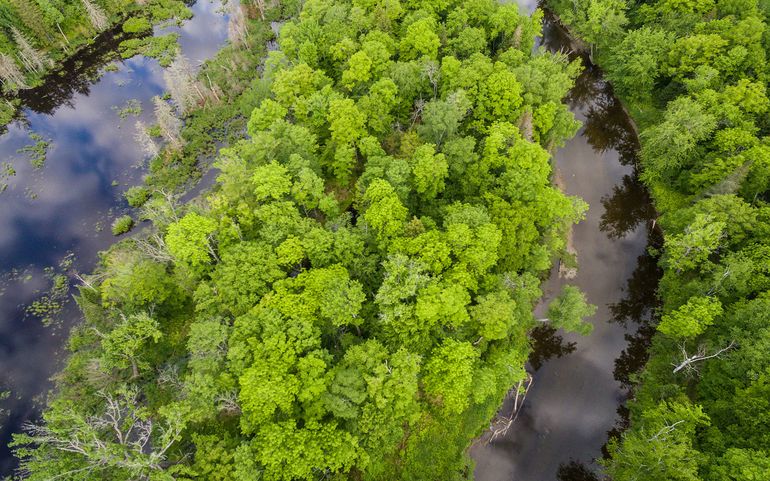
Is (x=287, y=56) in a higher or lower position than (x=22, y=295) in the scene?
higher

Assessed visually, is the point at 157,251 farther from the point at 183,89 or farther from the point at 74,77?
the point at 74,77

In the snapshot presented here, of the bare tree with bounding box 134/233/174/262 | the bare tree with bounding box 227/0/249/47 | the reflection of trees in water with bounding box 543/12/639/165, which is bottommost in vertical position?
the bare tree with bounding box 134/233/174/262

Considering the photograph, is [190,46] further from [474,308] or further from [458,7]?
[474,308]

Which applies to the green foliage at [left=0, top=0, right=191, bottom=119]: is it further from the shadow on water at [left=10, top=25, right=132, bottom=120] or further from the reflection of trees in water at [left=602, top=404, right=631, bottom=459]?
the reflection of trees in water at [left=602, top=404, right=631, bottom=459]

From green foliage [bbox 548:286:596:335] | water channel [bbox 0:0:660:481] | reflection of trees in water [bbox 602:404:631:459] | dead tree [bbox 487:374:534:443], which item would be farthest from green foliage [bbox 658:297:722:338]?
dead tree [bbox 487:374:534:443]

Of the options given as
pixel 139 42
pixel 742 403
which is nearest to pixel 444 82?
pixel 742 403

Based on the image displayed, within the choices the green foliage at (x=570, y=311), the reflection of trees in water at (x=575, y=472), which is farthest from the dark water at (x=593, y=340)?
the green foliage at (x=570, y=311)

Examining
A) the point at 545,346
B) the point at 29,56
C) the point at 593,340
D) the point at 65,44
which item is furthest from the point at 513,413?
the point at 65,44
